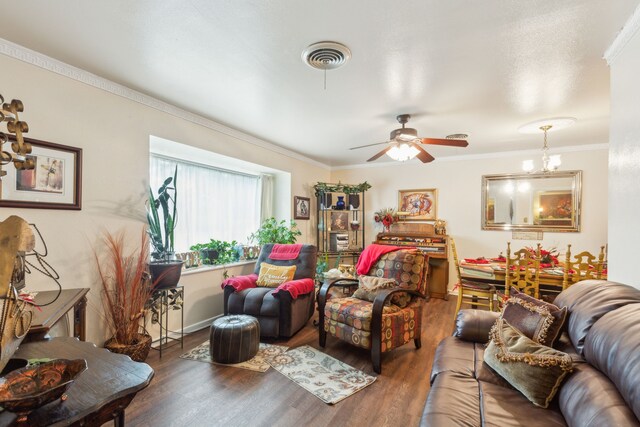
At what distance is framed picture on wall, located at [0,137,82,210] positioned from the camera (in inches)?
81.7

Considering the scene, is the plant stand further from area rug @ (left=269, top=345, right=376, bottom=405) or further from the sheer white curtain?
area rug @ (left=269, top=345, right=376, bottom=405)

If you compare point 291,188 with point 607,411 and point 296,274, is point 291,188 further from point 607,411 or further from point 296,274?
point 607,411

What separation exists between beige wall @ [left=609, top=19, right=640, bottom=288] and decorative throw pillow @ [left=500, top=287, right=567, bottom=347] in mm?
444

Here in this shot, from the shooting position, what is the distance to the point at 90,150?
2498 mm

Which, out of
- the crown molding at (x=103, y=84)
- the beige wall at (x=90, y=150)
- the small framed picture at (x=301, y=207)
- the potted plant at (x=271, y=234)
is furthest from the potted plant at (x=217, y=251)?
the crown molding at (x=103, y=84)

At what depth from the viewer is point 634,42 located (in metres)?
1.67

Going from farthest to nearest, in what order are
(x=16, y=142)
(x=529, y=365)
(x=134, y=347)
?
(x=134, y=347)
(x=529, y=365)
(x=16, y=142)

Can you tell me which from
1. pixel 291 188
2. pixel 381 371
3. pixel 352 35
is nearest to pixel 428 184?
pixel 291 188

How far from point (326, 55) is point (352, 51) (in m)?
0.18

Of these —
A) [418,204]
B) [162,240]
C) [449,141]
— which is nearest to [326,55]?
[449,141]

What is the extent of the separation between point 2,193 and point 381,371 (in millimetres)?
3148

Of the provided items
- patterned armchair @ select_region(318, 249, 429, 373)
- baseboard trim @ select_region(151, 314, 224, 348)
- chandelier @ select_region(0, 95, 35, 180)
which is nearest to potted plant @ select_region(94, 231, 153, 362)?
baseboard trim @ select_region(151, 314, 224, 348)

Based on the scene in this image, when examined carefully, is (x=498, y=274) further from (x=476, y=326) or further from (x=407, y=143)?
(x=407, y=143)

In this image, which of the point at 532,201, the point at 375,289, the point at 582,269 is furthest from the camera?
the point at 532,201
